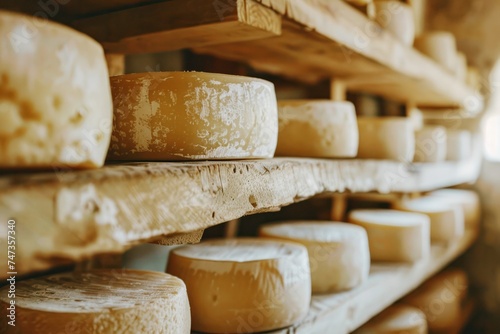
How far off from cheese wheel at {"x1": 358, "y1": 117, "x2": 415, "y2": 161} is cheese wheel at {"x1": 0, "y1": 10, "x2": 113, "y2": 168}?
101cm

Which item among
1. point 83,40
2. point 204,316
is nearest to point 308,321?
point 204,316

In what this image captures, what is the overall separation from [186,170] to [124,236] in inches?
5.0

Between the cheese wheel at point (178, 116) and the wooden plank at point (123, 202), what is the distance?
48 millimetres

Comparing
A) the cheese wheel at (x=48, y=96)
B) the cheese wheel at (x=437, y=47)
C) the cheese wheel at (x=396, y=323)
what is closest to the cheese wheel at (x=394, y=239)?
the cheese wheel at (x=396, y=323)

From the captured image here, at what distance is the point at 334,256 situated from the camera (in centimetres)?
121

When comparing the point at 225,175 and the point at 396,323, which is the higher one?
the point at 225,175

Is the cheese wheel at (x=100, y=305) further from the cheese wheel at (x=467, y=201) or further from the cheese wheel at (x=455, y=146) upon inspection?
the cheese wheel at (x=467, y=201)

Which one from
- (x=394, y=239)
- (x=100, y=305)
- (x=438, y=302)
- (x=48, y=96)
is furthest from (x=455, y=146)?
(x=48, y=96)

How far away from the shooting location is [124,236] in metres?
0.52

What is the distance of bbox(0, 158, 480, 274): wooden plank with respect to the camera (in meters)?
0.44

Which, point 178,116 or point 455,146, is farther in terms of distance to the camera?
point 455,146

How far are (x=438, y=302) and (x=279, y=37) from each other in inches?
59.9

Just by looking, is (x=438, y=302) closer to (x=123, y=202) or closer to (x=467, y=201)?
(x=467, y=201)

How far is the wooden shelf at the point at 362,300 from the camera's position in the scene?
1.05 metres
